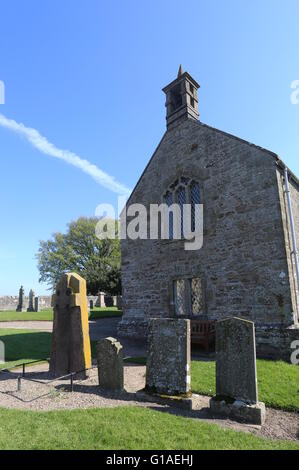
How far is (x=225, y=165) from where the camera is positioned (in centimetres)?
1248

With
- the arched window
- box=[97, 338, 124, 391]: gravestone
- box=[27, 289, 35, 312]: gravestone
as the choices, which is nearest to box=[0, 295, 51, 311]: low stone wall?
box=[27, 289, 35, 312]: gravestone

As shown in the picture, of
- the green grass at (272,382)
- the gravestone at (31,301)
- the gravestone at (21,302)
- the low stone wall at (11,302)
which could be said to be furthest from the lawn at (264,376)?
the low stone wall at (11,302)

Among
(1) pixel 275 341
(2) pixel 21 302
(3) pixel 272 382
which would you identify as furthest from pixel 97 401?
(2) pixel 21 302

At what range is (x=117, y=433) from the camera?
14.3ft

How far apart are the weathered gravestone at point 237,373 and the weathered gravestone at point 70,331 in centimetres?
393

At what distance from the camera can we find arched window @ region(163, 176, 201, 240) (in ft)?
44.5

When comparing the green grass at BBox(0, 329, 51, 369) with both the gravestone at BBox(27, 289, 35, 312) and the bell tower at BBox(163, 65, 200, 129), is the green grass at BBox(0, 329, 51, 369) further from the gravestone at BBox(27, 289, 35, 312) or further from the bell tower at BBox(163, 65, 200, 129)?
the gravestone at BBox(27, 289, 35, 312)

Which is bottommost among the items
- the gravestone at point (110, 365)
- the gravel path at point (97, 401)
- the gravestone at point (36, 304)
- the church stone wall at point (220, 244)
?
the gravel path at point (97, 401)

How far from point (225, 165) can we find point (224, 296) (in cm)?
557

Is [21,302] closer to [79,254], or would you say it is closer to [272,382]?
[79,254]

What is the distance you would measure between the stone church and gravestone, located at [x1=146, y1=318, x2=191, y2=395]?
5.09 meters

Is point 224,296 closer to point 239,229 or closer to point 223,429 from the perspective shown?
point 239,229

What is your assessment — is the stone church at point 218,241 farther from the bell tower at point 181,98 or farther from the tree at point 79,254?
the tree at point 79,254

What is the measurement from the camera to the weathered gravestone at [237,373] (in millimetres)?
5285
